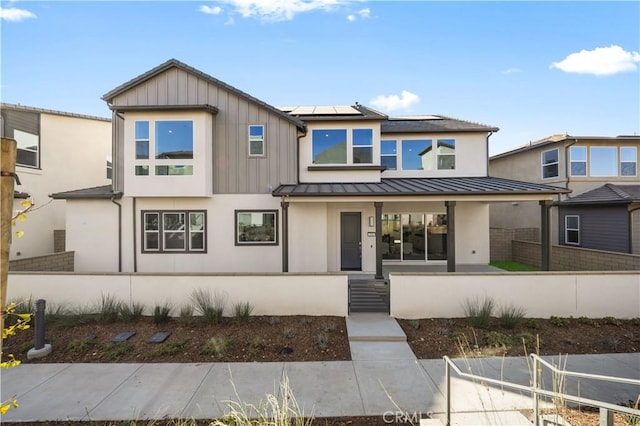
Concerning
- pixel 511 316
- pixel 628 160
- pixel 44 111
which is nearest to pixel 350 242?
pixel 511 316

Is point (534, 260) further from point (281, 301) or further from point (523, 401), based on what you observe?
point (281, 301)

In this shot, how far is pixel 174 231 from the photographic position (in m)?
11.1

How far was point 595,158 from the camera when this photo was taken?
15.8 m

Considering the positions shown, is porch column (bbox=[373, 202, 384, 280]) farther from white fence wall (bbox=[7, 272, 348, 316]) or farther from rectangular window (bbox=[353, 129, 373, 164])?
rectangular window (bbox=[353, 129, 373, 164])

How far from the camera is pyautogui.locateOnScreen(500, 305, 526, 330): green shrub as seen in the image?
7.16m

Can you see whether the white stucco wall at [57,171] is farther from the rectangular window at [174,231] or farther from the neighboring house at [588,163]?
the neighboring house at [588,163]

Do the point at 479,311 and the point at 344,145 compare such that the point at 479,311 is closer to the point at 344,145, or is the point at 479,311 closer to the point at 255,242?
the point at 344,145

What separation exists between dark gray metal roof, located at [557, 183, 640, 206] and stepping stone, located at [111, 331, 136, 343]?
18.2 m

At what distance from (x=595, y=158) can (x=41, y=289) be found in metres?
23.9

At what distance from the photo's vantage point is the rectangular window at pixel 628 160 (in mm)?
15789

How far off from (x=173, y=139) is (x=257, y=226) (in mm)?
4258

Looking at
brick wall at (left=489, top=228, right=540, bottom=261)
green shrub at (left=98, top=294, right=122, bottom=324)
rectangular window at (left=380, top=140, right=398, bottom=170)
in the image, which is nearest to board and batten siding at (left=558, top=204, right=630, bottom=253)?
brick wall at (left=489, top=228, right=540, bottom=261)

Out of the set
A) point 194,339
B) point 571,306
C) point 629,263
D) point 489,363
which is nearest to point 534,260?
point 629,263

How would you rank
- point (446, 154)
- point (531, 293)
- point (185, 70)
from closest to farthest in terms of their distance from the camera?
point (531, 293)
point (185, 70)
point (446, 154)
